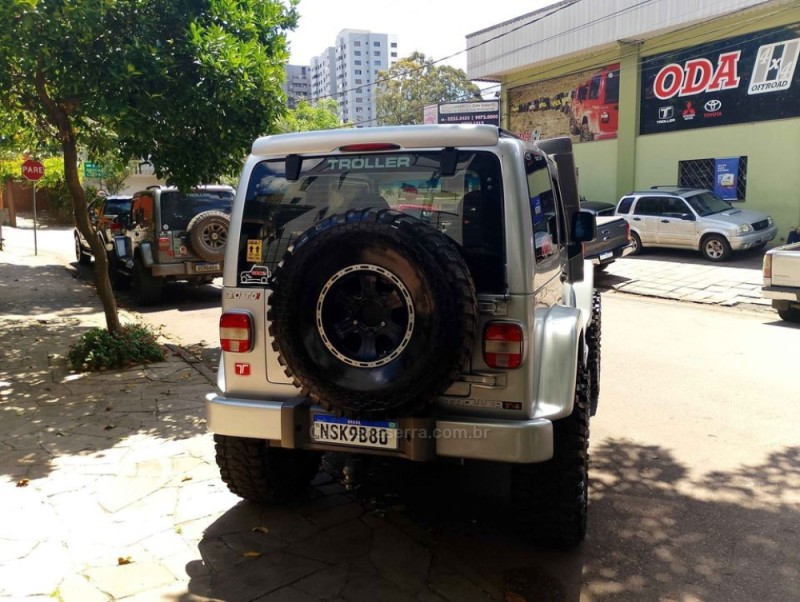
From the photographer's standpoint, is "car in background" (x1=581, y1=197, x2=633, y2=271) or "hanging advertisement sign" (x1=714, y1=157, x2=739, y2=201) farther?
"hanging advertisement sign" (x1=714, y1=157, x2=739, y2=201)

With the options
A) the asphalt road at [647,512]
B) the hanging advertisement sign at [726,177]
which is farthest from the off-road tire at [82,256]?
the hanging advertisement sign at [726,177]

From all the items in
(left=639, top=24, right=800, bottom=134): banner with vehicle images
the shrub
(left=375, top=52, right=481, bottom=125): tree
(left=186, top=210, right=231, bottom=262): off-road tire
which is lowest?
the shrub

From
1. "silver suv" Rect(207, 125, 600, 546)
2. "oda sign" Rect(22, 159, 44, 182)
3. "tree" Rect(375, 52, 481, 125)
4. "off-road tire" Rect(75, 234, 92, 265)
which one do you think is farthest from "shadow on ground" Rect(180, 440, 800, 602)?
"tree" Rect(375, 52, 481, 125)

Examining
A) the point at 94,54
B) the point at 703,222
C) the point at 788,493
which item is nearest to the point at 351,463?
the point at 788,493

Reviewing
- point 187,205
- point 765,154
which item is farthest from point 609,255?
point 187,205

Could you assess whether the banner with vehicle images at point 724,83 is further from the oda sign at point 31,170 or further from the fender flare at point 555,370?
the oda sign at point 31,170

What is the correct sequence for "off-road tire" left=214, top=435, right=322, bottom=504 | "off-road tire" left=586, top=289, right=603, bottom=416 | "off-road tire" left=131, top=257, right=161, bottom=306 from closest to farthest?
"off-road tire" left=214, top=435, right=322, bottom=504 → "off-road tire" left=586, top=289, right=603, bottom=416 → "off-road tire" left=131, top=257, right=161, bottom=306

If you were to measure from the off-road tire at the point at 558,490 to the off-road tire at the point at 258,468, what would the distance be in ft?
4.14

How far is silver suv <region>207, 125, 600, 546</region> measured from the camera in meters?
2.90

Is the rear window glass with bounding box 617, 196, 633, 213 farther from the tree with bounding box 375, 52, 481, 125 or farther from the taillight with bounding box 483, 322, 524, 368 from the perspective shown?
the tree with bounding box 375, 52, 481, 125

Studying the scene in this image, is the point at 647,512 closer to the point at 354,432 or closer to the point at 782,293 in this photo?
the point at 354,432

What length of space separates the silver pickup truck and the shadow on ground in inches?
196

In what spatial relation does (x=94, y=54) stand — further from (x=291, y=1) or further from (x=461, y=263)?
(x=461, y=263)

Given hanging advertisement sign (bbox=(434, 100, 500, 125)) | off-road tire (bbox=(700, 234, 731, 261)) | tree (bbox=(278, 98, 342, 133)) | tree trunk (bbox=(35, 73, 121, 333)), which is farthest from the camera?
tree (bbox=(278, 98, 342, 133))
